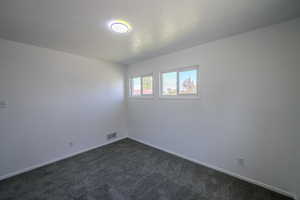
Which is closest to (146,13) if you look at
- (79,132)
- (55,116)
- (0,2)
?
(0,2)

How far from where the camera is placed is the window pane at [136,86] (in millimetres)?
3666

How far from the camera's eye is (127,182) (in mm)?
1900

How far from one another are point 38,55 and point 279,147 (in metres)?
4.36

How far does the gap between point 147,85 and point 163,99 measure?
76 centimetres

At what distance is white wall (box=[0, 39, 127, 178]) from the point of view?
203cm

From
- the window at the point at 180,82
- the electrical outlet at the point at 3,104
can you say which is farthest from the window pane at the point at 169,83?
the electrical outlet at the point at 3,104

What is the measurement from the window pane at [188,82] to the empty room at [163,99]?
2 cm

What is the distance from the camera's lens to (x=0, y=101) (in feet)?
6.39

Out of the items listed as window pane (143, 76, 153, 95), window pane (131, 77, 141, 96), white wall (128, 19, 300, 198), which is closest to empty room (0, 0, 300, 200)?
white wall (128, 19, 300, 198)

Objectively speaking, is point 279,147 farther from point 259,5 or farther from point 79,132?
point 79,132

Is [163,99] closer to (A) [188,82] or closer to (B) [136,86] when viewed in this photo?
(A) [188,82]

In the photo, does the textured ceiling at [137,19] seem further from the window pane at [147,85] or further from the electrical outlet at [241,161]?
the electrical outlet at [241,161]

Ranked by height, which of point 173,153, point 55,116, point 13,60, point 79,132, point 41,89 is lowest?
point 173,153

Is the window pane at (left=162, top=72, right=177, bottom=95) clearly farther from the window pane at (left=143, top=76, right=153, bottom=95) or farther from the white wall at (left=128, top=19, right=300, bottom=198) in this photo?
the window pane at (left=143, top=76, right=153, bottom=95)
